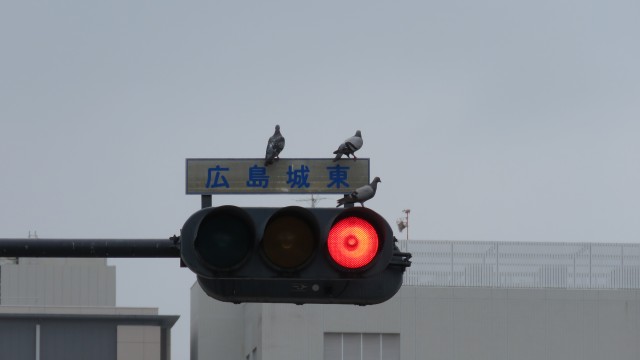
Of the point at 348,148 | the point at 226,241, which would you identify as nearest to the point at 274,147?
the point at 348,148

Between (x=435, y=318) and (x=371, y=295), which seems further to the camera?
(x=435, y=318)

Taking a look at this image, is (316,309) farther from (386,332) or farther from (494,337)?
(494,337)

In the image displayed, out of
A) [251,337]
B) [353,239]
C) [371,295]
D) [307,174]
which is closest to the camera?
[353,239]

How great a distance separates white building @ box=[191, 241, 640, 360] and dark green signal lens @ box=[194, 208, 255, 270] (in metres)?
51.6

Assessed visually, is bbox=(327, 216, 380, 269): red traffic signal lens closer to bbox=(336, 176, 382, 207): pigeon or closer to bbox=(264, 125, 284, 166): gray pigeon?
bbox=(336, 176, 382, 207): pigeon

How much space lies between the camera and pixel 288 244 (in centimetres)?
677

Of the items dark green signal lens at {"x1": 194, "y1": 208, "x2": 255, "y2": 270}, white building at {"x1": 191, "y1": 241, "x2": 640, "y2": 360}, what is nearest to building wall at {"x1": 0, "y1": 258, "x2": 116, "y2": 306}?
white building at {"x1": 191, "y1": 241, "x2": 640, "y2": 360}

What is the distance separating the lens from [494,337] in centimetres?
5997

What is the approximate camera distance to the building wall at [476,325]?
5903 cm

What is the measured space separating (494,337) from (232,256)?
53969mm

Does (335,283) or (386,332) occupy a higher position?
(335,283)

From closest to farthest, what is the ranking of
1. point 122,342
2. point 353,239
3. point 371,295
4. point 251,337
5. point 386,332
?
point 353,239 < point 371,295 < point 386,332 < point 251,337 < point 122,342

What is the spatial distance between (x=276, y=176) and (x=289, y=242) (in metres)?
1.87

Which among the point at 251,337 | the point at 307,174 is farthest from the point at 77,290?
the point at 307,174
